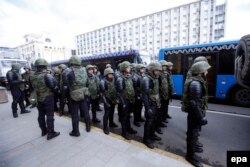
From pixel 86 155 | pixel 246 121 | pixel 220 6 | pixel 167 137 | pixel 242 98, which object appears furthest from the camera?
pixel 220 6

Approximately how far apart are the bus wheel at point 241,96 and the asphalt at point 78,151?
4.94 metres

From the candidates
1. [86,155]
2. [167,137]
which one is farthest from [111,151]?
[167,137]

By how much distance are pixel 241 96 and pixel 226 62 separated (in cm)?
156

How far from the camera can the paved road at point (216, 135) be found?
2.79m

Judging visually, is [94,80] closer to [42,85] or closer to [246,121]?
[42,85]

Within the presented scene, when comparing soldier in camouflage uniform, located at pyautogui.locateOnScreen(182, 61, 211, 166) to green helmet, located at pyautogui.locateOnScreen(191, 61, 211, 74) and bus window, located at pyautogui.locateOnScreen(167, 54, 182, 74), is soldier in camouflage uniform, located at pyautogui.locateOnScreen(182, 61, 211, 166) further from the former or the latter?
bus window, located at pyautogui.locateOnScreen(167, 54, 182, 74)

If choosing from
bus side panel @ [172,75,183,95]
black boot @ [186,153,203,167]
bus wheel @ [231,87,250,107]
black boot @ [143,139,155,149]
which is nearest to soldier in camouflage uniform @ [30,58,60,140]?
black boot @ [143,139,155,149]

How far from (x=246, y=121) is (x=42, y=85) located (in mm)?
5976

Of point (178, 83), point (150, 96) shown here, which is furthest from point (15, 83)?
point (178, 83)

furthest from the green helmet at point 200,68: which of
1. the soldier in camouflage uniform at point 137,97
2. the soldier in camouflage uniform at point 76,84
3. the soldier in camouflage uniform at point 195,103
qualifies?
the soldier in camouflage uniform at point 76,84

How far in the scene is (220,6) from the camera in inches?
1752

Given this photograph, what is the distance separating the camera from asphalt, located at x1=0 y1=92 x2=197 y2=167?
2.46 metres

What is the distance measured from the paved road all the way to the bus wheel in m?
0.69

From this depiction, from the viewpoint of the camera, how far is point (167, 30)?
2037 inches
